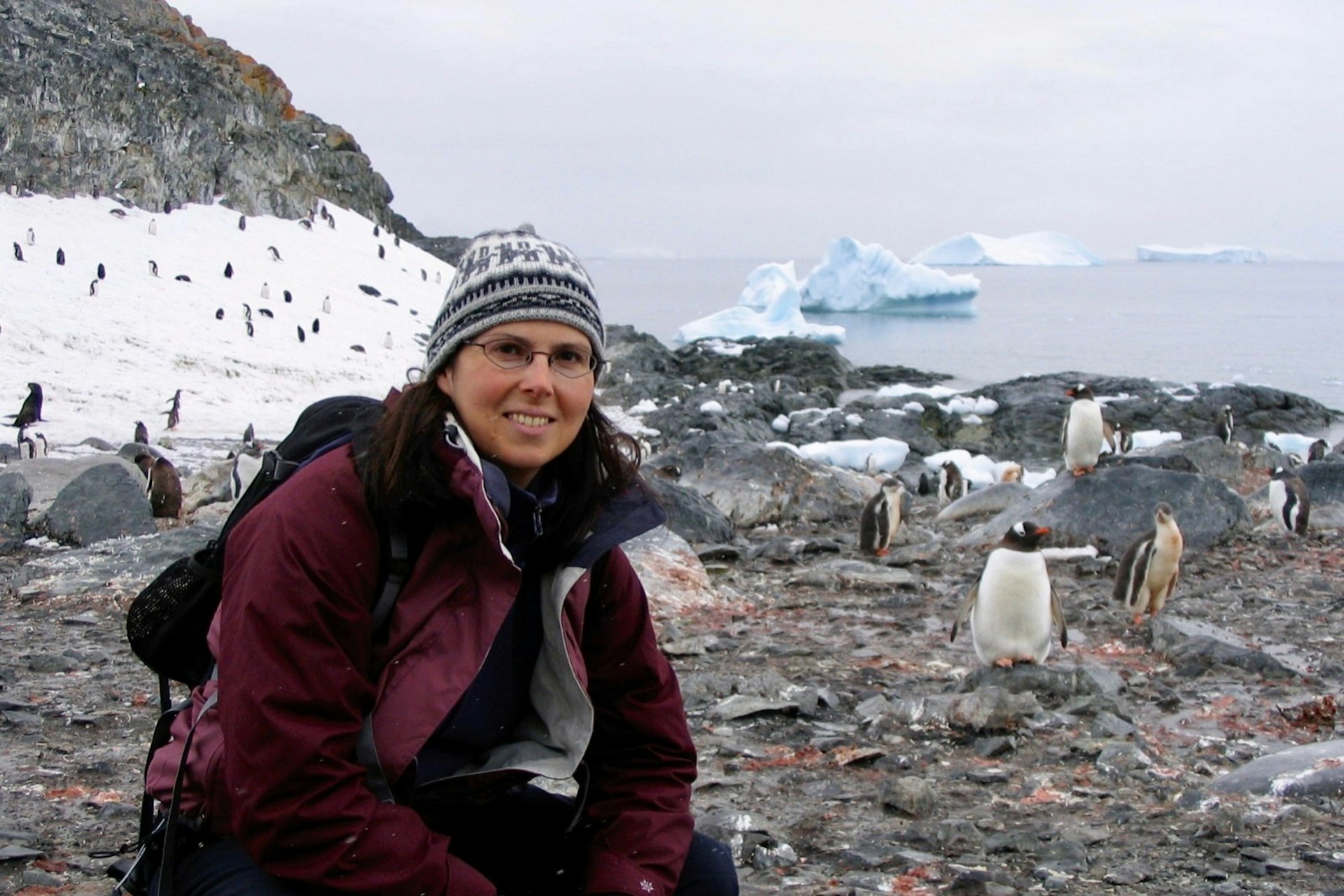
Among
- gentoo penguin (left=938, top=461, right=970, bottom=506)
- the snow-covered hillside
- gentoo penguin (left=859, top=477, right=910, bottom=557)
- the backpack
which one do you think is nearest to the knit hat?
the backpack

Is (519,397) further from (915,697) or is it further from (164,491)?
(164,491)

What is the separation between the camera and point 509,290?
171cm

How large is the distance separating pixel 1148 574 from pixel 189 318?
20.5m

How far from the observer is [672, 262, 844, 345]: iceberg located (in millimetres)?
36438

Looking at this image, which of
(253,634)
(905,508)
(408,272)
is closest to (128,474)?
(905,508)

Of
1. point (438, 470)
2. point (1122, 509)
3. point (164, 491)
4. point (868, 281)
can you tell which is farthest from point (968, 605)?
point (868, 281)

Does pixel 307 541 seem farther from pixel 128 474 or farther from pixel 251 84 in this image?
pixel 251 84

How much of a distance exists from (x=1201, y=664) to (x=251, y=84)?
140ft

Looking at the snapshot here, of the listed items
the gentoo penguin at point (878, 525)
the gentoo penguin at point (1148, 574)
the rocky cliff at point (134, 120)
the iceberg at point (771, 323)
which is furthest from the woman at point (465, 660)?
the iceberg at point (771, 323)

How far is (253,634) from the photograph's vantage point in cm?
147

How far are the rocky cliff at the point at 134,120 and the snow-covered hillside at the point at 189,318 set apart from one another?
3.27 feet

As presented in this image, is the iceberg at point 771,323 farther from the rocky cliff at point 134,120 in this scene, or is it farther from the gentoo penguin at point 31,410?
the gentoo penguin at point 31,410

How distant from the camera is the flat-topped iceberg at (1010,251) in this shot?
237ft

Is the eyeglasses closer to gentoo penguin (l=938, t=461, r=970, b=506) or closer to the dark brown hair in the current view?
the dark brown hair
